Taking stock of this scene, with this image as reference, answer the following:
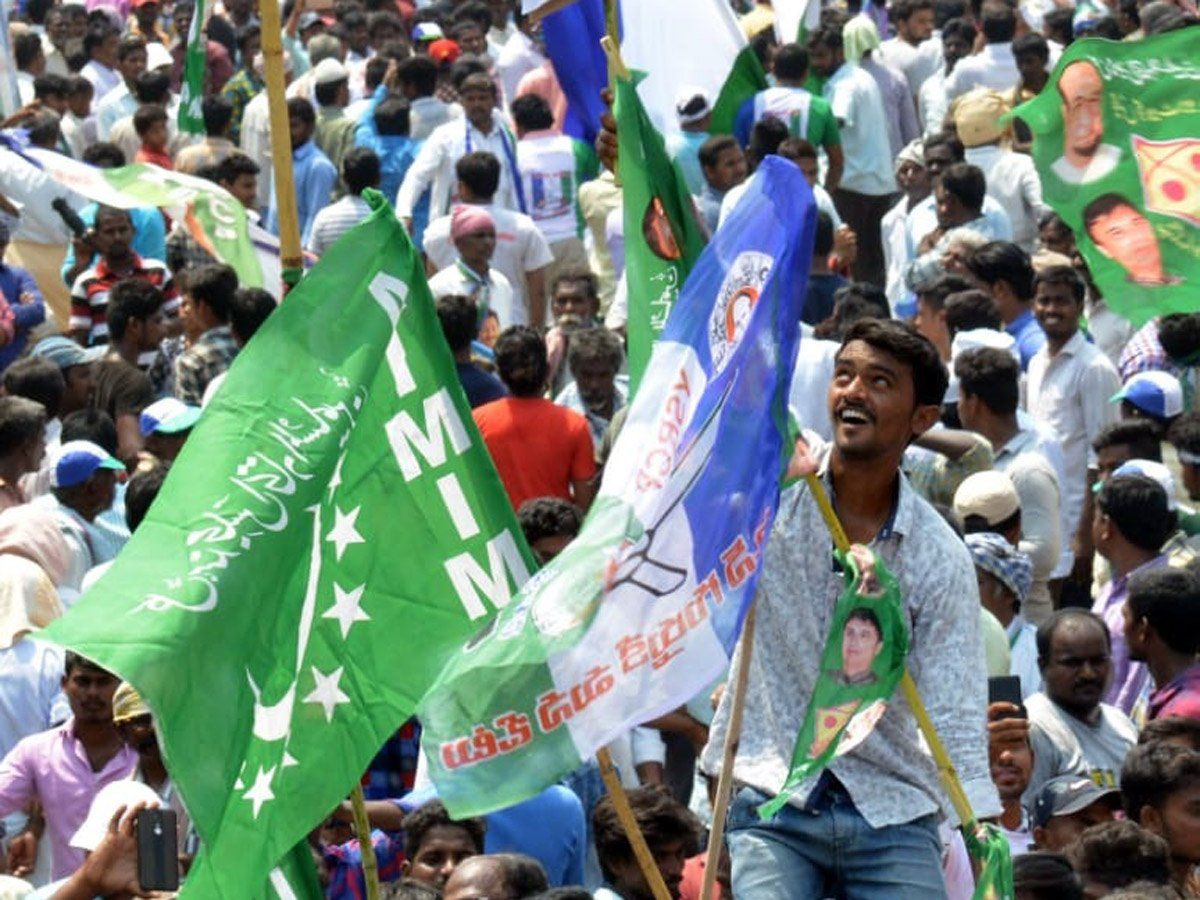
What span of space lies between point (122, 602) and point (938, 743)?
1.63 m

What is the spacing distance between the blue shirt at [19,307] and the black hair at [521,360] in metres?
3.61

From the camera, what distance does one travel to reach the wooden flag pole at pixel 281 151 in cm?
642

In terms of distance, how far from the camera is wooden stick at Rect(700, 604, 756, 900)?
19.0ft

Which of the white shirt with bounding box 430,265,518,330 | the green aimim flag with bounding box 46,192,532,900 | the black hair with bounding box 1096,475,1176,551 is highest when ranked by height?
the green aimim flag with bounding box 46,192,532,900

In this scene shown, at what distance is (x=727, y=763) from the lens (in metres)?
5.89

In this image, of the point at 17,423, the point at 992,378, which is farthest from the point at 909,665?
the point at 17,423

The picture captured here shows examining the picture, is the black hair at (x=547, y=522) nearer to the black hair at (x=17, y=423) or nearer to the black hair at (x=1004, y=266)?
the black hair at (x=17, y=423)

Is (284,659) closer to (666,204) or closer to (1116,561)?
(666,204)

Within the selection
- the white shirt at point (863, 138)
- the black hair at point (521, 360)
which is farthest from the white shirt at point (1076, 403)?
the white shirt at point (863, 138)

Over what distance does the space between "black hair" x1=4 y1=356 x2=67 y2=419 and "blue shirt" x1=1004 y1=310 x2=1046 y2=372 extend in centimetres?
377

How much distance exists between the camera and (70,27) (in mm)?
21828

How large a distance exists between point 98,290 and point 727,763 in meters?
8.02

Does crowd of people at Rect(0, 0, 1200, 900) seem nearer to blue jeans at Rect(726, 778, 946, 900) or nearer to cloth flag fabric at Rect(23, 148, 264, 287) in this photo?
blue jeans at Rect(726, 778, 946, 900)

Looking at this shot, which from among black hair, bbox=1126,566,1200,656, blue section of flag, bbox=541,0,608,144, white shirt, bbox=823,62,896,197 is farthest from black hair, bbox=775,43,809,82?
black hair, bbox=1126,566,1200,656
